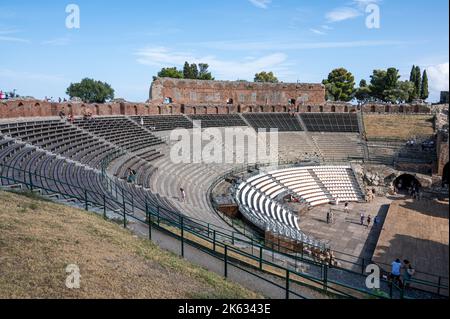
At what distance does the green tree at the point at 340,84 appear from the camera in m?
72.4

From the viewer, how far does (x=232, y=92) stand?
53.9 meters

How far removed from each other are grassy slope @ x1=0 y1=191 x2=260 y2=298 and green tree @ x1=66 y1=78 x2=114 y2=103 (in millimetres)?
68407

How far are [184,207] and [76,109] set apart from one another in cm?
1906

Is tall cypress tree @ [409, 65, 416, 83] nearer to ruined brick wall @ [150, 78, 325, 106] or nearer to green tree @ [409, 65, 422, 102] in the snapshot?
green tree @ [409, 65, 422, 102]

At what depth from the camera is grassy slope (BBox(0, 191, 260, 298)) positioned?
6.97 m

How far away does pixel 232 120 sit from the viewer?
150ft

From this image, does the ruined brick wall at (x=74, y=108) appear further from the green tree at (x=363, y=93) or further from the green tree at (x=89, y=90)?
the green tree at (x=363, y=93)

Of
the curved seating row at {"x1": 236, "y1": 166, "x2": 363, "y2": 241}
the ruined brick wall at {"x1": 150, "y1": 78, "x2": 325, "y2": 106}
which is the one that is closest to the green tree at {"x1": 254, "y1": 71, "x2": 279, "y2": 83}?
the ruined brick wall at {"x1": 150, "y1": 78, "x2": 325, "y2": 106}

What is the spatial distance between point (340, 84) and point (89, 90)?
2046 inches

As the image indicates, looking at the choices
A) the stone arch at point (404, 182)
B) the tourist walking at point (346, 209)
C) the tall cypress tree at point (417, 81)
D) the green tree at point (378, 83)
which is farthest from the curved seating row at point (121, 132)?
the tall cypress tree at point (417, 81)

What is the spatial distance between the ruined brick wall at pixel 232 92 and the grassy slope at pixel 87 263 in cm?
3960
